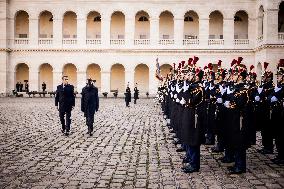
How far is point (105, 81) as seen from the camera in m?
46.9

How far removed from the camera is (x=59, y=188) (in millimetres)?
7562

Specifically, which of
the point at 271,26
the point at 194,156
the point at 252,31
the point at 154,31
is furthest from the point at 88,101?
the point at 252,31

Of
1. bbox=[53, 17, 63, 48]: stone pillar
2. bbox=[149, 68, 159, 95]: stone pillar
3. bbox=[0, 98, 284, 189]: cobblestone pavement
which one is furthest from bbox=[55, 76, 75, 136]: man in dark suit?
bbox=[53, 17, 63, 48]: stone pillar

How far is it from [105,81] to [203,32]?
13.2 meters

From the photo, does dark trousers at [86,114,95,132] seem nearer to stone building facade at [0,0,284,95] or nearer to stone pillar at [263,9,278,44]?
stone pillar at [263,9,278,44]

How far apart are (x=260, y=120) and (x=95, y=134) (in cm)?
630

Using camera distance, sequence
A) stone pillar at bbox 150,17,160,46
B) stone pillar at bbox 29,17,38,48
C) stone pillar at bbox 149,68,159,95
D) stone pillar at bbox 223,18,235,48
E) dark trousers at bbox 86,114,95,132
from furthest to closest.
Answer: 1. stone pillar at bbox 29,17,38,48
2. stone pillar at bbox 149,68,159,95
3. stone pillar at bbox 150,17,160,46
4. stone pillar at bbox 223,18,235,48
5. dark trousers at bbox 86,114,95,132

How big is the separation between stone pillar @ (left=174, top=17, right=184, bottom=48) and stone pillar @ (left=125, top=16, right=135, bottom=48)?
204 inches

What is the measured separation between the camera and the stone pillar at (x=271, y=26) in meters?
40.4

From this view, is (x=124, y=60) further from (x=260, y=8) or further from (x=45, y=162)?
(x=45, y=162)

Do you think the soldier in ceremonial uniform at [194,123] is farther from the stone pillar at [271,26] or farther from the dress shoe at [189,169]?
the stone pillar at [271,26]

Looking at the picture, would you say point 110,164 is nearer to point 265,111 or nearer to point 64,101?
point 265,111

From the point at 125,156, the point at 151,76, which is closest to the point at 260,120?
the point at 125,156

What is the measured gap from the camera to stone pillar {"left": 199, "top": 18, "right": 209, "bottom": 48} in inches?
1827
